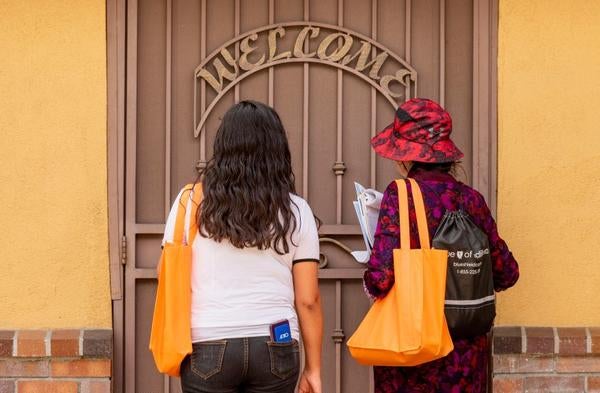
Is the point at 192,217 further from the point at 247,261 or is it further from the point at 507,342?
the point at 507,342

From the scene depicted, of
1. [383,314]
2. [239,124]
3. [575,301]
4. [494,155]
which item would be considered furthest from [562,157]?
[239,124]

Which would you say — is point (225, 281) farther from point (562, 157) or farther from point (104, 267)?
point (562, 157)

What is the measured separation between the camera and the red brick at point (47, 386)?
15.6ft

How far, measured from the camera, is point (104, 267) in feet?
15.8

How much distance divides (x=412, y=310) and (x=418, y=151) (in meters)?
0.63

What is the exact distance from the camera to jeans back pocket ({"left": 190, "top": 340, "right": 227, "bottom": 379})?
11.0 feet

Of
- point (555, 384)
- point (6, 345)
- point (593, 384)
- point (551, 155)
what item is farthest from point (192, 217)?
point (593, 384)

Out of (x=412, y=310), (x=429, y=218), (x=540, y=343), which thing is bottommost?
(x=540, y=343)

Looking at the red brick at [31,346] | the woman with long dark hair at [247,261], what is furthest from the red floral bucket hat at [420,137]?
the red brick at [31,346]

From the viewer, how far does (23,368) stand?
4742 mm

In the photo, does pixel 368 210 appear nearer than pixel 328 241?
Yes

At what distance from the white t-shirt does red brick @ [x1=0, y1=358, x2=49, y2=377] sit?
1595 millimetres

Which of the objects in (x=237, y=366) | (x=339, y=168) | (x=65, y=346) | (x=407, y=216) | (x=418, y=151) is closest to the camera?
(x=237, y=366)

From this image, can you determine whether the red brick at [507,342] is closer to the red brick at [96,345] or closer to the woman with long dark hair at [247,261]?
A: the woman with long dark hair at [247,261]
